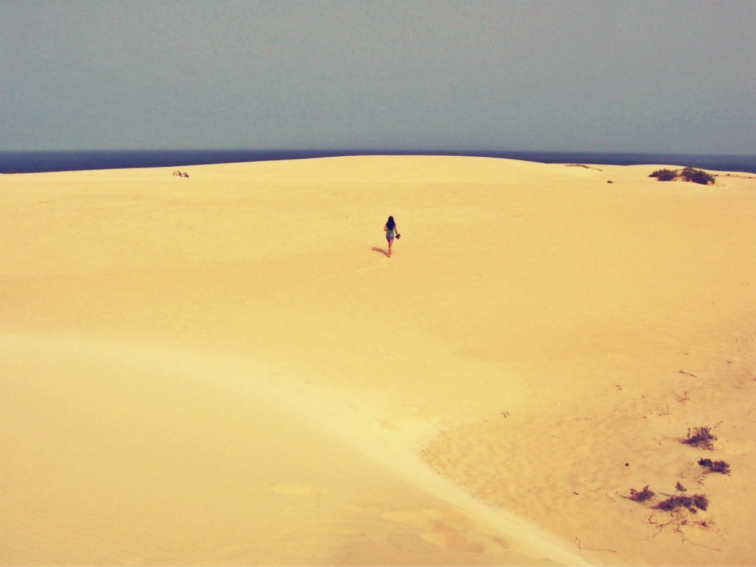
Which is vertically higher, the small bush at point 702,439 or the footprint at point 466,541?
the footprint at point 466,541

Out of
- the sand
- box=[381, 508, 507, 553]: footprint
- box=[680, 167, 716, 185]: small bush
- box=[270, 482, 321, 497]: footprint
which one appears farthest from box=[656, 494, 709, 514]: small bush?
box=[680, 167, 716, 185]: small bush

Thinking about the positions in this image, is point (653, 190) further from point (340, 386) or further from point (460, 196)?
point (340, 386)

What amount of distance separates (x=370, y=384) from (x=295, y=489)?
383 centimetres

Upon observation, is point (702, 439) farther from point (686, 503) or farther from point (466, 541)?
point (466, 541)

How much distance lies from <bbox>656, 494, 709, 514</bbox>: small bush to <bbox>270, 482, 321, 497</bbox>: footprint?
11.5 feet

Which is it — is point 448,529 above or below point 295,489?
above

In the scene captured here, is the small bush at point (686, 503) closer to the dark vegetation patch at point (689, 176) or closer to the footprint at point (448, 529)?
the footprint at point (448, 529)

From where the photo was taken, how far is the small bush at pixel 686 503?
596cm

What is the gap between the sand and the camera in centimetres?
536

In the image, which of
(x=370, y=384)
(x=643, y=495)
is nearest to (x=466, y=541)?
(x=643, y=495)

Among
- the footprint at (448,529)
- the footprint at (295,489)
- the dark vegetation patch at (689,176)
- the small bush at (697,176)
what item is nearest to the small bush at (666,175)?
the dark vegetation patch at (689,176)

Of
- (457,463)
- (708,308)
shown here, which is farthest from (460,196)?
(457,463)

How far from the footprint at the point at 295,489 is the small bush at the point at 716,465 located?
436 cm

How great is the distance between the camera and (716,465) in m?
6.79
